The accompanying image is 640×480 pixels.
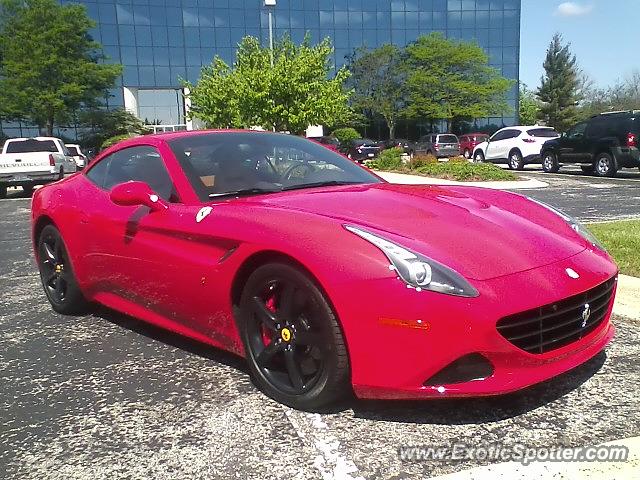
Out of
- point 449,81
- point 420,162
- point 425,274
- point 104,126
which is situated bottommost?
point 420,162

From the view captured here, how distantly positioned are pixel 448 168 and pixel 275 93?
694 centimetres

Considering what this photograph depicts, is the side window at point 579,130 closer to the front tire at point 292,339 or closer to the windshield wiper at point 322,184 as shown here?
the windshield wiper at point 322,184

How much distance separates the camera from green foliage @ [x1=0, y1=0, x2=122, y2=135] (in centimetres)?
3878

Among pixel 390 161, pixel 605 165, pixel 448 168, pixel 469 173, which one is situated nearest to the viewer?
pixel 469 173

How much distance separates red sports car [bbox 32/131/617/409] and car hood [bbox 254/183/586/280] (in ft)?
0.03

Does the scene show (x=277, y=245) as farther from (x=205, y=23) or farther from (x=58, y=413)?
(x=205, y=23)

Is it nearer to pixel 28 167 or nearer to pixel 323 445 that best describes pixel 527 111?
pixel 28 167

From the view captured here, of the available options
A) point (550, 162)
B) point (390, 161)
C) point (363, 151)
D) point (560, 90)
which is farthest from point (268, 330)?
point (560, 90)

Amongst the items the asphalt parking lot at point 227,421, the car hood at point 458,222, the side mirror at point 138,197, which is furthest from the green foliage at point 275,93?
the asphalt parking lot at point 227,421

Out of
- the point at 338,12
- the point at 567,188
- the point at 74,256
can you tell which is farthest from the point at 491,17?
the point at 74,256

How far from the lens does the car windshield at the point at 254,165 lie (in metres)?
3.46

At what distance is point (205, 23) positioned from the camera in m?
57.3

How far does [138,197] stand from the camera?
3387 millimetres

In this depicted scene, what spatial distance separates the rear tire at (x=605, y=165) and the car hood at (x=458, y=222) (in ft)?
50.9
